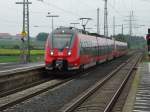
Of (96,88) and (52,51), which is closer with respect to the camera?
(96,88)

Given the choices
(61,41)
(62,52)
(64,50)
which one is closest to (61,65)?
(62,52)

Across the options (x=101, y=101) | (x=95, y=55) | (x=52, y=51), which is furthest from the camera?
(x=95, y=55)

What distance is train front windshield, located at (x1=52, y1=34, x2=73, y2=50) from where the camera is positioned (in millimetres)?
27938

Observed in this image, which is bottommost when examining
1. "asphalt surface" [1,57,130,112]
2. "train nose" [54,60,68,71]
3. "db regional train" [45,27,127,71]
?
"asphalt surface" [1,57,130,112]

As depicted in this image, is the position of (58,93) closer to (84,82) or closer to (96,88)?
(96,88)

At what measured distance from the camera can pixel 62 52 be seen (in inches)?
1093

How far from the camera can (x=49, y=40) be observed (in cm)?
2827

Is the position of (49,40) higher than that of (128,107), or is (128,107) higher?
(49,40)

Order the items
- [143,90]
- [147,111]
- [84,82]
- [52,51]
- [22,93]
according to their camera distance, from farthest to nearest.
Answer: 1. [52,51]
2. [84,82]
3. [143,90]
4. [22,93]
5. [147,111]

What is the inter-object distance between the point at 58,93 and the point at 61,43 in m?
8.36

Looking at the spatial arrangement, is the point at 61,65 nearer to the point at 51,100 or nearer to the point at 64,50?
the point at 64,50

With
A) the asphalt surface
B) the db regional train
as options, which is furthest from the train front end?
the asphalt surface

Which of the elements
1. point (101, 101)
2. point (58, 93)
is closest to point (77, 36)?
point (58, 93)

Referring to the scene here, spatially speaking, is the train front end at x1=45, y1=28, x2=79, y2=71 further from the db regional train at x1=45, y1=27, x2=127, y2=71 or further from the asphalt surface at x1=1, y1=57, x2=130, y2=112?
the asphalt surface at x1=1, y1=57, x2=130, y2=112
